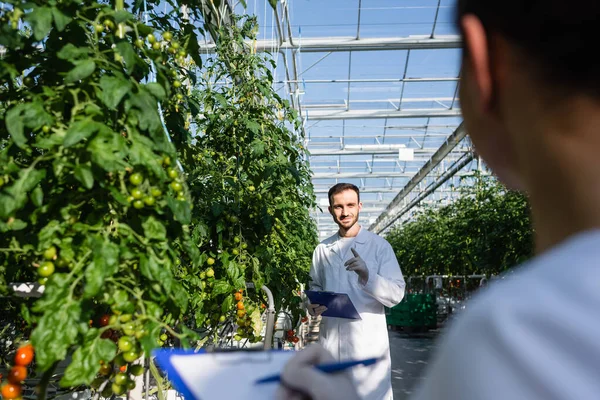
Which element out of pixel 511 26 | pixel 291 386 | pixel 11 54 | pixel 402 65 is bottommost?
pixel 291 386

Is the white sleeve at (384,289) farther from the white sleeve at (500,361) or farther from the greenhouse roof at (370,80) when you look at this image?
the white sleeve at (500,361)

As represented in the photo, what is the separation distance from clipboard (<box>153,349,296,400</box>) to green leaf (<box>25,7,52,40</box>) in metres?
0.70

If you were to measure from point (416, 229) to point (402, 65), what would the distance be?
197 inches

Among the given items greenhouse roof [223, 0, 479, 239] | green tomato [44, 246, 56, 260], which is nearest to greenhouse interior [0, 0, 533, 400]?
green tomato [44, 246, 56, 260]

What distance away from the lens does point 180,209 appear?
135 cm

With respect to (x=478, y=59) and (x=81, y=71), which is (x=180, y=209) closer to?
(x=81, y=71)

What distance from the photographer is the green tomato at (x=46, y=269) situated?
1.23m

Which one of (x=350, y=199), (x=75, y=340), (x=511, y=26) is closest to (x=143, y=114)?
(x=75, y=340)

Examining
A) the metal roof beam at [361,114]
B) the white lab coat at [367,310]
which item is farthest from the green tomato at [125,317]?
the metal roof beam at [361,114]

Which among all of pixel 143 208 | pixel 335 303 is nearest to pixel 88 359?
pixel 143 208

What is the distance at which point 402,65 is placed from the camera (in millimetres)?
12703

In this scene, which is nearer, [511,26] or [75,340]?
[511,26]

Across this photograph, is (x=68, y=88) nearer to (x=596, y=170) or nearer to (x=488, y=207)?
(x=596, y=170)

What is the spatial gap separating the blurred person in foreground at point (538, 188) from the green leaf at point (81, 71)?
38.8 inches
